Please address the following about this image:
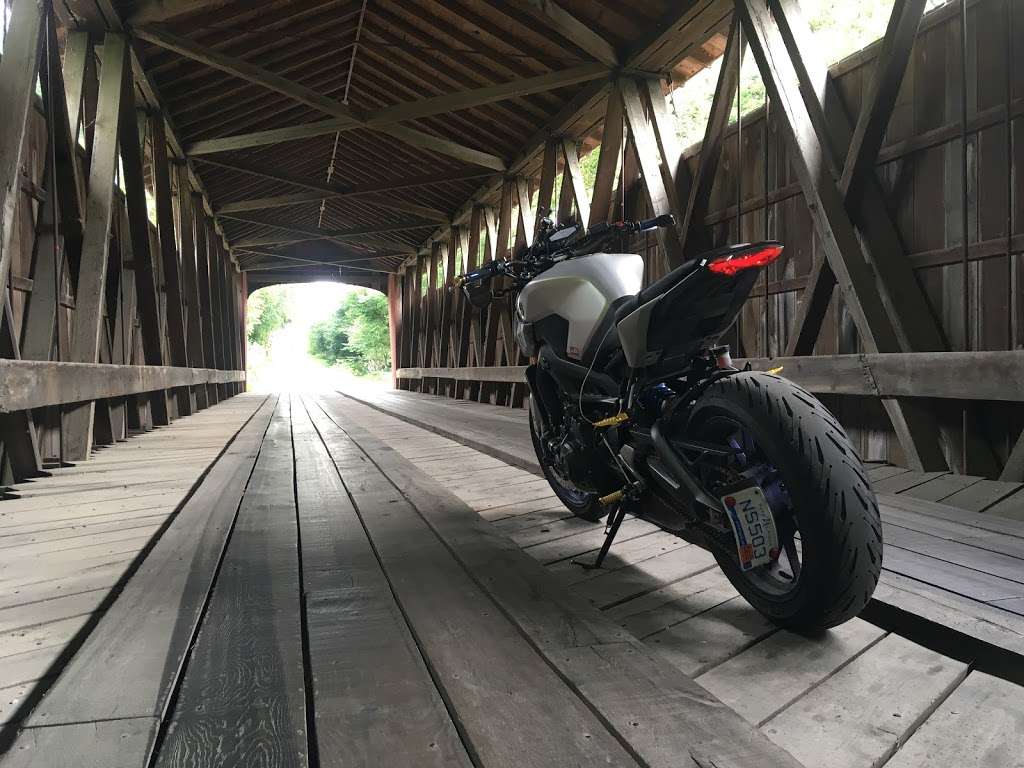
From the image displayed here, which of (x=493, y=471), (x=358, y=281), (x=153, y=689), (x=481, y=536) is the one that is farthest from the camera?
(x=358, y=281)

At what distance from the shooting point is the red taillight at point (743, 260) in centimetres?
137

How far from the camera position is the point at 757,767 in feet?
2.73

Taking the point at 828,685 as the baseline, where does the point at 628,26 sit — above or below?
above

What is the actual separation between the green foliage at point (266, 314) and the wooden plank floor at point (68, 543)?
42887mm


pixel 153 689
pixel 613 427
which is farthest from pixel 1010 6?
pixel 153 689

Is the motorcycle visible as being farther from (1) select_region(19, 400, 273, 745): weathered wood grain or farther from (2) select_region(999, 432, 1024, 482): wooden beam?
(2) select_region(999, 432, 1024, 482): wooden beam

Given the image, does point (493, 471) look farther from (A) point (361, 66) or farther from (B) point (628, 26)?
(A) point (361, 66)

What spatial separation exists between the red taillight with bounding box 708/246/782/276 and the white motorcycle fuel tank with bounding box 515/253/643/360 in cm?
46

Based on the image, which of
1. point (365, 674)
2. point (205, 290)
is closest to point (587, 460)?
point (365, 674)

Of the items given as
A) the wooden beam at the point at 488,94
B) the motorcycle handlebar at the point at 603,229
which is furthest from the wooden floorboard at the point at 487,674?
the wooden beam at the point at 488,94

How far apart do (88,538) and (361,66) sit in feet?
23.5

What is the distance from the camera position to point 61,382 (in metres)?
2.95

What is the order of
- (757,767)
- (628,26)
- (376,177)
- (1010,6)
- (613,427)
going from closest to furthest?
(757,767) < (613,427) < (1010,6) < (628,26) < (376,177)

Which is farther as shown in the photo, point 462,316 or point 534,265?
point 462,316
